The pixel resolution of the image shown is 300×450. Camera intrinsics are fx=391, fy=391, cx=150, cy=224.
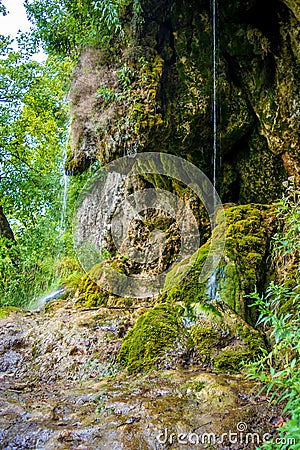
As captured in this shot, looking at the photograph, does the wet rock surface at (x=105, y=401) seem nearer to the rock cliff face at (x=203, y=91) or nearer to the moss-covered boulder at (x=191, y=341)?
the moss-covered boulder at (x=191, y=341)

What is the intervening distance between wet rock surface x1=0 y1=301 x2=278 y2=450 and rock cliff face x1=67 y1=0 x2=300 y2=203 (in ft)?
10.9

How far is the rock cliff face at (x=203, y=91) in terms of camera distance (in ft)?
18.9

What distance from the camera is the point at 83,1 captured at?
21.6 ft

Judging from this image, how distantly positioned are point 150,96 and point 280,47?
6.51ft

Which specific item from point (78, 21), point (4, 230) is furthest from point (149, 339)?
point (4, 230)

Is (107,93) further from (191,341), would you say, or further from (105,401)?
(105,401)

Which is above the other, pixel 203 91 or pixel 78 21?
pixel 78 21

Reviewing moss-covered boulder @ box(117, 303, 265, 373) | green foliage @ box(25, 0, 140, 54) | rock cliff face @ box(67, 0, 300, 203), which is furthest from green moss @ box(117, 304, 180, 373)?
green foliage @ box(25, 0, 140, 54)

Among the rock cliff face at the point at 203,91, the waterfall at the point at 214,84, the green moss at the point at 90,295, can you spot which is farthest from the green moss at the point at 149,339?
the waterfall at the point at 214,84

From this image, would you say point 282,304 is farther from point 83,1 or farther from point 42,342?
point 83,1

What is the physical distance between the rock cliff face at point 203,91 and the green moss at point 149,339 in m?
3.01

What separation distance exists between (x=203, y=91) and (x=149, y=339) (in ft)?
14.0

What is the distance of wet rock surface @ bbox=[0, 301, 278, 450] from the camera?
2.46m

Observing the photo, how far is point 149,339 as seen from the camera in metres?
3.90
